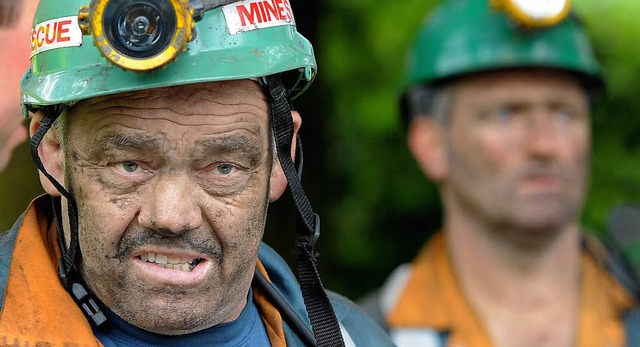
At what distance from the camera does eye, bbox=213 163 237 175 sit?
107 inches

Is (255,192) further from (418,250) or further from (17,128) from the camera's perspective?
(418,250)

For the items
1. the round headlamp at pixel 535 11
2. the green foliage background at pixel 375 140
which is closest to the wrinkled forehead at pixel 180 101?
the round headlamp at pixel 535 11

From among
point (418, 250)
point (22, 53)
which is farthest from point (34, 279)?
point (418, 250)

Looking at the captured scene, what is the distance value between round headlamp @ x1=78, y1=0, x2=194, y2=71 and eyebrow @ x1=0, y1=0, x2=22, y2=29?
1.06m

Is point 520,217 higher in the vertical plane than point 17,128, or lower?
lower

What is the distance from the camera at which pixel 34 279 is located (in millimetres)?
2637

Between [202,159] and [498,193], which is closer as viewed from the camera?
[202,159]

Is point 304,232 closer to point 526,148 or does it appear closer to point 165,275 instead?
point 165,275

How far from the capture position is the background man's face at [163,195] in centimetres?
262

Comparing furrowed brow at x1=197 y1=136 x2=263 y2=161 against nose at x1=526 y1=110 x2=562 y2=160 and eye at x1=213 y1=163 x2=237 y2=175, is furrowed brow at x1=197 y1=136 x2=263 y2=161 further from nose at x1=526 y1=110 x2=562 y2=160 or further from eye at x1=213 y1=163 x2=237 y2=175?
nose at x1=526 y1=110 x2=562 y2=160

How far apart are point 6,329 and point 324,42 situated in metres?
3.96

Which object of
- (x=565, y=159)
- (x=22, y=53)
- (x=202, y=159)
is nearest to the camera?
(x=202, y=159)

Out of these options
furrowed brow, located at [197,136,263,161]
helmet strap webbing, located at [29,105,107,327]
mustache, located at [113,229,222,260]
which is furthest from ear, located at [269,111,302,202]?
helmet strap webbing, located at [29,105,107,327]

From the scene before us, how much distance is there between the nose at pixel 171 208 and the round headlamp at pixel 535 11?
252cm
